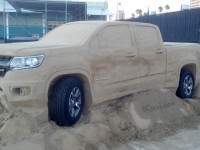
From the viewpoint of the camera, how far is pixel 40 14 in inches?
1336

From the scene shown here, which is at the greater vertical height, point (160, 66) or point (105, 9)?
point (105, 9)

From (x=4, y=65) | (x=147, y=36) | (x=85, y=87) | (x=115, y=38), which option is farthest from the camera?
(x=147, y=36)

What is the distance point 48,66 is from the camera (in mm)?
4871

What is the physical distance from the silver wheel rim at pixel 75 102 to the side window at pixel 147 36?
194cm

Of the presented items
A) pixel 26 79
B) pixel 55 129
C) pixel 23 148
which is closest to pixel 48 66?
pixel 26 79

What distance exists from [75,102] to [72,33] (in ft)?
4.90

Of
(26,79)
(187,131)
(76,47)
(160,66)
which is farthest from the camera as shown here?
(160,66)

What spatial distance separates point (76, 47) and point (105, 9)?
98.3 feet

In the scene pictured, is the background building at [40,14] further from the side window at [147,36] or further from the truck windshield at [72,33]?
the truck windshield at [72,33]

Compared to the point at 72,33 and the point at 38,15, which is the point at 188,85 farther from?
the point at 38,15

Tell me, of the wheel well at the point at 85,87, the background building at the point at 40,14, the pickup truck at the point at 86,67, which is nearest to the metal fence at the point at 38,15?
the background building at the point at 40,14

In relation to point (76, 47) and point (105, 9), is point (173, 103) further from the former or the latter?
point (105, 9)

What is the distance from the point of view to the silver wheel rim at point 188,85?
25.7 feet

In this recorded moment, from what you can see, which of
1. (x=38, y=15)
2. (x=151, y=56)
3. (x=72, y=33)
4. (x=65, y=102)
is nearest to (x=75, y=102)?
(x=65, y=102)
